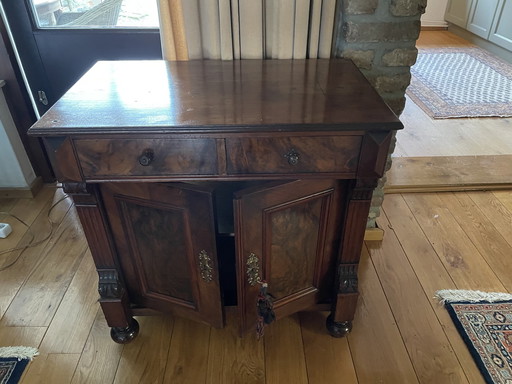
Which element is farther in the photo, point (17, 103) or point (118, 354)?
point (17, 103)

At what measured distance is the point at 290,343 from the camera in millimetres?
1402

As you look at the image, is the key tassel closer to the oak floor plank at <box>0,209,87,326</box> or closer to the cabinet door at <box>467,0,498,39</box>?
the oak floor plank at <box>0,209,87,326</box>

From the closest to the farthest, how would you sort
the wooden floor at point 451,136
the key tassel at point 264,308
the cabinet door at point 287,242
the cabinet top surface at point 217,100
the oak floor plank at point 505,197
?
the cabinet top surface at point 217,100 → the cabinet door at point 287,242 → the key tassel at point 264,308 → the oak floor plank at point 505,197 → the wooden floor at point 451,136

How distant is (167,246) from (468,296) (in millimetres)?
1160

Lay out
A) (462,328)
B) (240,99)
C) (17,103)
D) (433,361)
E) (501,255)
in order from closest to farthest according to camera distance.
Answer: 1. (240,99)
2. (433,361)
3. (462,328)
4. (501,255)
5. (17,103)

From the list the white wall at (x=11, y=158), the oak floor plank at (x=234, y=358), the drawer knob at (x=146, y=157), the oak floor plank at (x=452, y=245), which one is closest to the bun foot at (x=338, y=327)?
the oak floor plank at (x=234, y=358)

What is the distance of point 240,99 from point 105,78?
1.51 feet

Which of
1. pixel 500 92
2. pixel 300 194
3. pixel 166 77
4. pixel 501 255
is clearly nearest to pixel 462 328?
pixel 501 255

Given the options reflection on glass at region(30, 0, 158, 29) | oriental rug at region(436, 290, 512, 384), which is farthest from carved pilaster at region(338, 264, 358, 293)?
reflection on glass at region(30, 0, 158, 29)

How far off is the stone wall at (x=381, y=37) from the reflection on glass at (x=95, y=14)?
928mm

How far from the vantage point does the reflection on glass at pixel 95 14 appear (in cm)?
182

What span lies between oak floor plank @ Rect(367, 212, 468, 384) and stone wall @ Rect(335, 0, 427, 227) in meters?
0.71

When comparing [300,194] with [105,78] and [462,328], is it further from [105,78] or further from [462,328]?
[462,328]

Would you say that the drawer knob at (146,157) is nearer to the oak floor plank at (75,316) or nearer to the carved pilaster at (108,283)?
the carved pilaster at (108,283)
